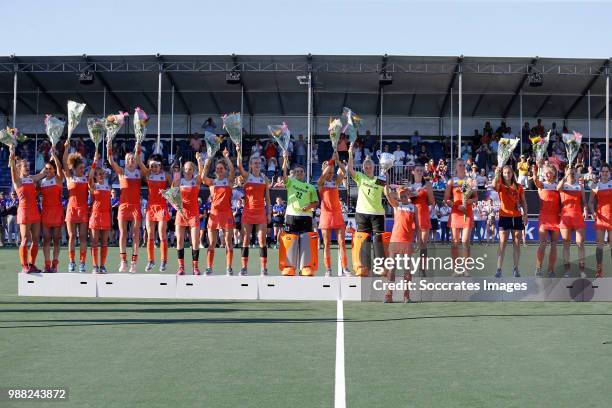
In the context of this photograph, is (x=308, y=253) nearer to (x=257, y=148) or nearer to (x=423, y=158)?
(x=423, y=158)

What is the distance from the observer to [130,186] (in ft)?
48.4

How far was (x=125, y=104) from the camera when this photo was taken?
36969 millimetres

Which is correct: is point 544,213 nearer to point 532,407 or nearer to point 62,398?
point 532,407

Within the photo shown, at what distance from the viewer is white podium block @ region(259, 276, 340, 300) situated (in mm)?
12672

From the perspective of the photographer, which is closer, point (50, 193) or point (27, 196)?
point (27, 196)

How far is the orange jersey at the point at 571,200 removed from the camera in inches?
566


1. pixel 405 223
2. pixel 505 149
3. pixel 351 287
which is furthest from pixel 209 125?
pixel 405 223

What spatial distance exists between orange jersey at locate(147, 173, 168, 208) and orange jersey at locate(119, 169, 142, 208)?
0.77ft

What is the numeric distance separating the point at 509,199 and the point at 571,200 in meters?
1.18

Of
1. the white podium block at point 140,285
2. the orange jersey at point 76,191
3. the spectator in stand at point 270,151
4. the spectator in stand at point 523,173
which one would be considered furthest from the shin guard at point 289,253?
the spectator in stand at point 270,151

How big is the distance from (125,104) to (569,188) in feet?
86.6

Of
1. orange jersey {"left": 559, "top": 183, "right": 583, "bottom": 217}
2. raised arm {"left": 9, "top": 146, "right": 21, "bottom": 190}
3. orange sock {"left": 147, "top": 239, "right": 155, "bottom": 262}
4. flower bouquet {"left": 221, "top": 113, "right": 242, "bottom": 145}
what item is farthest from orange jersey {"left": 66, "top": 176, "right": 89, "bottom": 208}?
orange jersey {"left": 559, "top": 183, "right": 583, "bottom": 217}

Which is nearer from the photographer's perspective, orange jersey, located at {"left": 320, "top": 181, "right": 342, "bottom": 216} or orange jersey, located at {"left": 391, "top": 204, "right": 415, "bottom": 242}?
orange jersey, located at {"left": 391, "top": 204, "right": 415, "bottom": 242}

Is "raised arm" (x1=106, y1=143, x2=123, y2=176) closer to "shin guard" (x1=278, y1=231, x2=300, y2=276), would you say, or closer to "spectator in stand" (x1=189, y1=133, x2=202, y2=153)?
"shin guard" (x1=278, y1=231, x2=300, y2=276)
